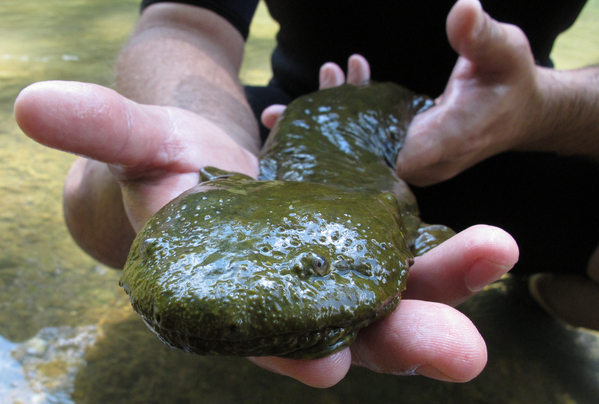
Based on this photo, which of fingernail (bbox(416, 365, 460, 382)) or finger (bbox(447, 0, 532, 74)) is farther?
finger (bbox(447, 0, 532, 74))

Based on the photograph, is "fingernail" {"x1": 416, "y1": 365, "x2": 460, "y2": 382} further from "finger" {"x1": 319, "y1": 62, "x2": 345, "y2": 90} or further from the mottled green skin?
"finger" {"x1": 319, "y1": 62, "x2": 345, "y2": 90}

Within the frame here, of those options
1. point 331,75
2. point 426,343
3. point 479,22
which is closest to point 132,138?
point 426,343

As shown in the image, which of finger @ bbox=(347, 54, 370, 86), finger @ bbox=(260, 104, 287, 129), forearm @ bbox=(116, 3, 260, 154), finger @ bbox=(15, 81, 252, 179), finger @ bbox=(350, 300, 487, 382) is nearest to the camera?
finger @ bbox=(350, 300, 487, 382)

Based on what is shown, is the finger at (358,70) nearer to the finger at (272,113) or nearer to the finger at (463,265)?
the finger at (272,113)

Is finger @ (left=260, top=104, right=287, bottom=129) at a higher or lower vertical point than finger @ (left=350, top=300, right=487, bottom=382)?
lower

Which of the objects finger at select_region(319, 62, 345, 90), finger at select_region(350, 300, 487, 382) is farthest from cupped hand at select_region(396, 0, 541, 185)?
finger at select_region(350, 300, 487, 382)

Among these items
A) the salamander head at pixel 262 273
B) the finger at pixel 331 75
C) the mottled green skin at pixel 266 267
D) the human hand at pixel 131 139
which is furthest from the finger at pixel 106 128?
the finger at pixel 331 75
